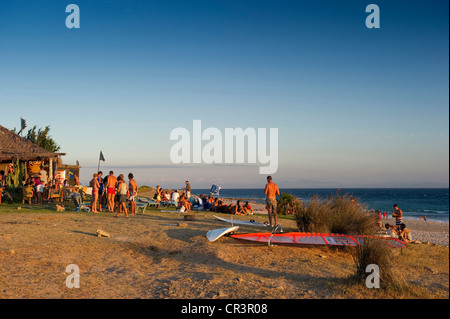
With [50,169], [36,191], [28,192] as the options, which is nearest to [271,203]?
[36,191]

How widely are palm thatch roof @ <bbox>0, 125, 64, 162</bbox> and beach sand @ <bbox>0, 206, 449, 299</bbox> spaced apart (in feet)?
33.8

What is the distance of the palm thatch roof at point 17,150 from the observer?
19.9m

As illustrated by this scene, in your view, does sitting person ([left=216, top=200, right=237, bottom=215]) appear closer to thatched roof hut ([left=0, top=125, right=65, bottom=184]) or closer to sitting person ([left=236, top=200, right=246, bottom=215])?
sitting person ([left=236, top=200, right=246, bottom=215])

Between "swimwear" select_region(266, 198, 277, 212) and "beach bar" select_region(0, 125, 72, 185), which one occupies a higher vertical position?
"beach bar" select_region(0, 125, 72, 185)

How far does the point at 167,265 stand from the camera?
7.34 meters

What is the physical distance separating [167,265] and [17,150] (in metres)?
17.2

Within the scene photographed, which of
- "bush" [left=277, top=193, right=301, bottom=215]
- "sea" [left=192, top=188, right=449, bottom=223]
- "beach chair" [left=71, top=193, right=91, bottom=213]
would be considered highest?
"beach chair" [left=71, top=193, right=91, bottom=213]

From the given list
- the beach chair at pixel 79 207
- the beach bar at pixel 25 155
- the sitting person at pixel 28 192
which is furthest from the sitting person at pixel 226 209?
the beach bar at pixel 25 155

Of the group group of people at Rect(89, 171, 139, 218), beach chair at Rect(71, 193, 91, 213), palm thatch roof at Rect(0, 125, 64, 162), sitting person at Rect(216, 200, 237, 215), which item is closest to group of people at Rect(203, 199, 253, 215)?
sitting person at Rect(216, 200, 237, 215)

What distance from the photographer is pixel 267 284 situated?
5898mm

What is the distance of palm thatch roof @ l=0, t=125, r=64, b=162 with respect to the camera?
19.9m

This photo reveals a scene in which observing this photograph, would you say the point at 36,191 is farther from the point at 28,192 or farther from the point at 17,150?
the point at 17,150
